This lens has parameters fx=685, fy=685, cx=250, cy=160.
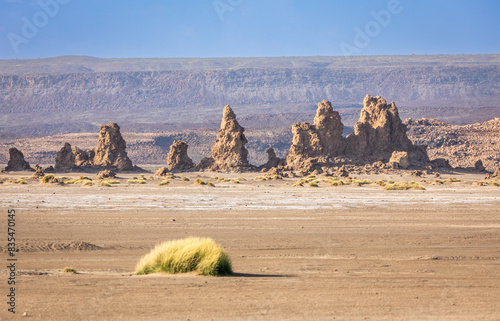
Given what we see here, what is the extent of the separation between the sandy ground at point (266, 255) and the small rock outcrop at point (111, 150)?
1673 cm

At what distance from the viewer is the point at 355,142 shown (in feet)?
158

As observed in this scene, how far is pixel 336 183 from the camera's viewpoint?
37.1m

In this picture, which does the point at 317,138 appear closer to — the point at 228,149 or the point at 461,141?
the point at 228,149

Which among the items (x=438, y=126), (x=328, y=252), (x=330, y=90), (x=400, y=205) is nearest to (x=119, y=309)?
(x=328, y=252)

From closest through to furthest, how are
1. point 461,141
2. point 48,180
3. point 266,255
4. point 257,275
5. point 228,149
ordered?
point 257,275 < point 266,255 < point 48,180 < point 228,149 < point 461,141

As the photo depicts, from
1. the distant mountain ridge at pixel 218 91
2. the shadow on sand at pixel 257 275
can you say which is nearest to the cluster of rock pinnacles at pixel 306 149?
the shadow on sand at pixel 257 275

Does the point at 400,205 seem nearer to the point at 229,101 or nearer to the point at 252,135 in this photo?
the point at 252,135

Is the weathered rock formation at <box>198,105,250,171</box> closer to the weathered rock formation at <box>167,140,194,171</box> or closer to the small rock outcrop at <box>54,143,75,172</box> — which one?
the weathered rock formation at <box>167,140,194,171</box>

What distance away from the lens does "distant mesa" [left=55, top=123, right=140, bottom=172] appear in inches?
1836

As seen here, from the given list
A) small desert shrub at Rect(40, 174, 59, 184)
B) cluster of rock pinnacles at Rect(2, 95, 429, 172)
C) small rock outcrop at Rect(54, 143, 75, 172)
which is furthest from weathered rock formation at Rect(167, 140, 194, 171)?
small desert shrub at Rect(40, 174, 59, 184)

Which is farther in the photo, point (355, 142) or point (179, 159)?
point (355, 142)

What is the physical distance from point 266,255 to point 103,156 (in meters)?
35.5

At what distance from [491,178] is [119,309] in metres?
40.1

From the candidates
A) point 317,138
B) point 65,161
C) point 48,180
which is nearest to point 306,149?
point 317,138
